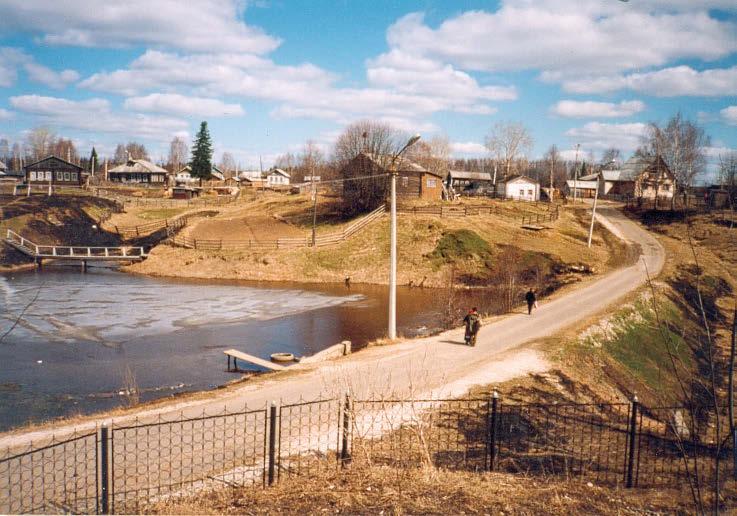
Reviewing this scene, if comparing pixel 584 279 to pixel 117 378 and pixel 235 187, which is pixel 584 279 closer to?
pixel 117 378

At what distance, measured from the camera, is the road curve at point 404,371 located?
12.4 metres

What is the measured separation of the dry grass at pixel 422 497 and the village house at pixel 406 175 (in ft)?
162

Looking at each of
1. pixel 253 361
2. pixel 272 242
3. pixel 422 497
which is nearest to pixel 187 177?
pixel 272 242

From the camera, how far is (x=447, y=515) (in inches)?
276

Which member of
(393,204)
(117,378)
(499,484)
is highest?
(393,204)

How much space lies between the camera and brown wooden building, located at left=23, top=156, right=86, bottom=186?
82.9 m

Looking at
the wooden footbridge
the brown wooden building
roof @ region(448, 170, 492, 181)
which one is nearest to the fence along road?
the wooden footbridge

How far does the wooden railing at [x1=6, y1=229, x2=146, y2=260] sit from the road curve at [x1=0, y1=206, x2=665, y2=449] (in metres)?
36.4

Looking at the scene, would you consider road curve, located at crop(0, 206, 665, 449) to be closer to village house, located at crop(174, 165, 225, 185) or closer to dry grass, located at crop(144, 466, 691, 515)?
dry grass, located at crop(144, 466, 691, 515)

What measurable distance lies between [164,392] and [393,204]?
1013cm

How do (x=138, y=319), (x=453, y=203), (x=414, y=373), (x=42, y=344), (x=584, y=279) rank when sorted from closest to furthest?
(x=414, y=373), (x=42, y=344), (x=138, y=319), (x=584, y=279), (x=453, y=203)

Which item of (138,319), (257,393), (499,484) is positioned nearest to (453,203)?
(138,319)

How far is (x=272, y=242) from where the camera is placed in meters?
48.8

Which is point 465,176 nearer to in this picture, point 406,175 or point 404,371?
point 406,175
